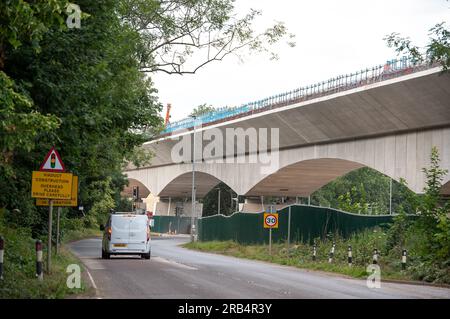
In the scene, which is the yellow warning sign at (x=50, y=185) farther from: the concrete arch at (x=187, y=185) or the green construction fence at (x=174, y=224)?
the green construction fence at (x=174, y=224)

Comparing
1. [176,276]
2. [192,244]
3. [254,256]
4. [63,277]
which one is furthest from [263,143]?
[63,277]

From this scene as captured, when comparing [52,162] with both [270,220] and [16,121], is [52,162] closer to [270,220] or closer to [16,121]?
[16,121]

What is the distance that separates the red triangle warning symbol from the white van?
528 inches

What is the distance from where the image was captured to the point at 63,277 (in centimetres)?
1564

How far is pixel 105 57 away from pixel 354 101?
71.6 ft

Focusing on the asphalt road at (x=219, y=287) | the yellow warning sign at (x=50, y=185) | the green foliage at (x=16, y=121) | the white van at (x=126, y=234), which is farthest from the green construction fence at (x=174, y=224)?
the green foliage at (x=16, y=121)

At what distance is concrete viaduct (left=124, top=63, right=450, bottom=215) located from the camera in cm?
3481

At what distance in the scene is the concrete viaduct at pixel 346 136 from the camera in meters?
34.8

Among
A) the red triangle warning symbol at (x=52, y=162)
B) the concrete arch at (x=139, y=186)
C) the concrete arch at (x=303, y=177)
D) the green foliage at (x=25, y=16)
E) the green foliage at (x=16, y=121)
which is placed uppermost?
the concrete arch at (x=139, y=186)

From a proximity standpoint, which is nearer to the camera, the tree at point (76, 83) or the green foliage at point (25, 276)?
the green foliage at point (25, 276)

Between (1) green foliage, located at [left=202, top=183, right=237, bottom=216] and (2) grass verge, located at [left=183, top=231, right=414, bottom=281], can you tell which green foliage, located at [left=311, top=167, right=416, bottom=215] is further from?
(2) grass verge, located at [left=183, top=231, right=414, bottom=281]

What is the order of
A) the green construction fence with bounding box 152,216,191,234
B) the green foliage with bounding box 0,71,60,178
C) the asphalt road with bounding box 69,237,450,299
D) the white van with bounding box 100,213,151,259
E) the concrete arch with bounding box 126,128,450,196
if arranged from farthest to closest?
the green construction fence with bounding box 152,216,191,234 < the concrete arch with bounding box 126,128,450,196 < the white van with bounding box 100,213,151,259 < the asphalt road with bounding box 69,237,450,299 < the green foliage with bounding box 0,71,60,178

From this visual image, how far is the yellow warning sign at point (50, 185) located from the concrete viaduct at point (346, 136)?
54.8ft

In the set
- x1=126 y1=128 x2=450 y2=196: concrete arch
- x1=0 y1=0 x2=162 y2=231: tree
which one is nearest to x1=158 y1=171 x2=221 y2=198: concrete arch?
x1=126 y1=128 x2=450 y2=196: concrete arch
